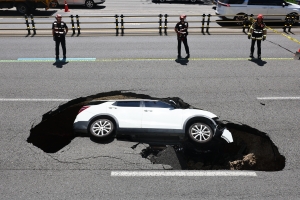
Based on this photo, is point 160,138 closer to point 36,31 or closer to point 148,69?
point 148,69

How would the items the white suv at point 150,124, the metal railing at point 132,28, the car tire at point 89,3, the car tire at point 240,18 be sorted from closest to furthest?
the white suv at point 150,124 → the metal railing at point 132,28 → the car tire at point 240,18 → the car tire at point 89,3

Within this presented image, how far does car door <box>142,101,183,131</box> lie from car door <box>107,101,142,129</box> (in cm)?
15

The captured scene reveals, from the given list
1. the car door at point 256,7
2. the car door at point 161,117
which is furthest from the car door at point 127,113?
the car door at point 256,7

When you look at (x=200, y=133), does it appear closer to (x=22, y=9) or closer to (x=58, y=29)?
(x=58, y=29)

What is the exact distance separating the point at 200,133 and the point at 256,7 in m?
14.9

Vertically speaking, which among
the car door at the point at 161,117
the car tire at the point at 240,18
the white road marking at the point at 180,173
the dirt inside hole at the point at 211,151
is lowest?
the white road marking at the point at 180,173

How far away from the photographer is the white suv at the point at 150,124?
7.49 metres

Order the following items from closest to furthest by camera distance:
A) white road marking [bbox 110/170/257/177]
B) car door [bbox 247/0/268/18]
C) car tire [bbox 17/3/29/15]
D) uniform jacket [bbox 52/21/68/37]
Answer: white road marking [bbox 110/170/257/177], uniform jacket [bbox 52/21/68/37], car door [bbox 247/0/268/18], car tire [bbox 17/3/29/15]

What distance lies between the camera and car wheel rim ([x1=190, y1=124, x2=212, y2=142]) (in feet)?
24.2

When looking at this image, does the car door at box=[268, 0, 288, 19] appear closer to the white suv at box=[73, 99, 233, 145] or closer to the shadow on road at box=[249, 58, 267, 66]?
the shadow on road at box=[249, 58, 267, 66]

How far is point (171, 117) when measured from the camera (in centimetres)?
760

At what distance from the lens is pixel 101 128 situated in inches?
299

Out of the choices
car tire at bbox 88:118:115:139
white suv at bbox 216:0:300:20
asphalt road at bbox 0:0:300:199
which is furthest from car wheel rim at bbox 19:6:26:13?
car tire at bbox 88:118:115:139

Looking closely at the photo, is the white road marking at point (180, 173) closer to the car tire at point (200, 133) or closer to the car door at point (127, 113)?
the car tire at point (200, 133)
